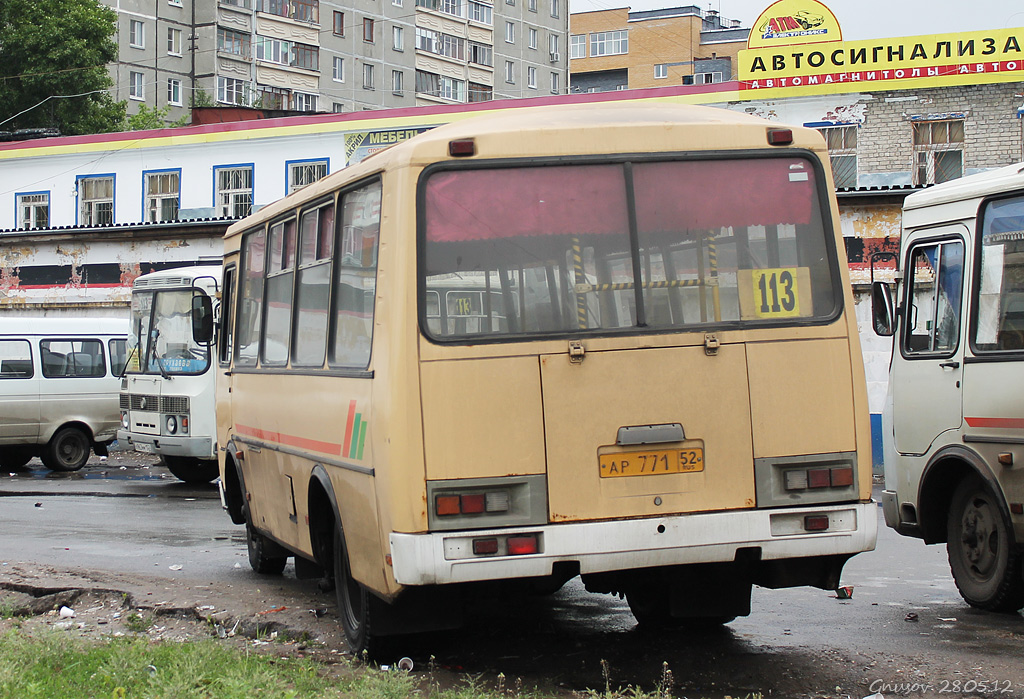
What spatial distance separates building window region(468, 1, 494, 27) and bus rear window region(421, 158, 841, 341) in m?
79.7

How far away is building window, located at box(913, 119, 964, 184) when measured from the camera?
98.5 ft

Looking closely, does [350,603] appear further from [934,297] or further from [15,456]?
[15,456]

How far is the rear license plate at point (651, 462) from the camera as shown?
247 inches

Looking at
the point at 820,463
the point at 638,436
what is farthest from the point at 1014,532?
the point at 638,436

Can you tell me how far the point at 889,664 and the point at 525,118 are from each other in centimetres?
338

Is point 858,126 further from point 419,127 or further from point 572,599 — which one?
point 572,599

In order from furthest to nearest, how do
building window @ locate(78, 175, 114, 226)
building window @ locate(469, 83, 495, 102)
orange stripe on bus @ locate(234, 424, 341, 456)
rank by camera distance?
building window @ locate(469, 83, 495, 102)
building window @ locate(78, 175, 114, 226)
orange stripe on bus @ locate(234, 424, 341, 456)

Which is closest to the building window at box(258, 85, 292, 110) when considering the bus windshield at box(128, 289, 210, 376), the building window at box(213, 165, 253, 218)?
the building window at box(213, 165, 253, 218)

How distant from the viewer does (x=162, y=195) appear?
126ft

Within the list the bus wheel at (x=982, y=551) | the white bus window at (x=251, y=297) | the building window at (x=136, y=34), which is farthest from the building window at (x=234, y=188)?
the building window at (x=136, y=34)

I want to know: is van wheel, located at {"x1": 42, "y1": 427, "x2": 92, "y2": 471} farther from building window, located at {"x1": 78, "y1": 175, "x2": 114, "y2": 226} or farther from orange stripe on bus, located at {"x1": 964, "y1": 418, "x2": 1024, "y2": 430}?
building window, located at {"x1": 78, "y1": 175, "x2": 114, "y2": 226}

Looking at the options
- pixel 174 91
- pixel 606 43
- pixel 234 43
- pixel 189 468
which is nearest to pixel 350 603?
pixel 189 468

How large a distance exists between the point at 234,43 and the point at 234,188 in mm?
38119

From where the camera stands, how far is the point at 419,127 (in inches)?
1342
